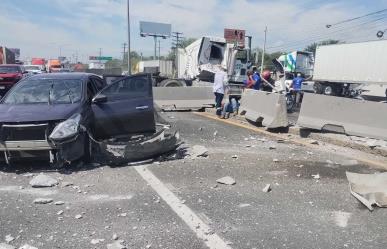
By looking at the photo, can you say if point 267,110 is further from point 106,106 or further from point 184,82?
point 184,82

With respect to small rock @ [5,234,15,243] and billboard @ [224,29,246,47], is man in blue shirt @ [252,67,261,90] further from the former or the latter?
small rock @ [5,234,15,243]

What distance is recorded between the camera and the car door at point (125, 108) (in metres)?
7.70

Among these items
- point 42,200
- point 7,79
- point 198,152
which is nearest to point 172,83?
point 7,79

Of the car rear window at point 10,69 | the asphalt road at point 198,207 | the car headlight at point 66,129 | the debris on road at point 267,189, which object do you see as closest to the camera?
the asphalt road at point 198,207

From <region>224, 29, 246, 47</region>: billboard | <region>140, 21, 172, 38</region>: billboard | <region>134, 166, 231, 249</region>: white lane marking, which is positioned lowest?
<region>134, 166, 231, 249</region>: white lane marking

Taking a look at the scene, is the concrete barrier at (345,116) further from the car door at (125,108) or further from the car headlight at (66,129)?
the car headlight at (66,129)

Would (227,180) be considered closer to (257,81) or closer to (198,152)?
(198,152)

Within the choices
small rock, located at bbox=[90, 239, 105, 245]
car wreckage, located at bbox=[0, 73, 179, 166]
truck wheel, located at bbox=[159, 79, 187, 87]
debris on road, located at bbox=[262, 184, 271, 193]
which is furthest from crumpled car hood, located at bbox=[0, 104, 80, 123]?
truck wheel, located at bbox=[159, 79, 187, 87]

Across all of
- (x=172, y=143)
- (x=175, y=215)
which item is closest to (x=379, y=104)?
(x=172, y=143)

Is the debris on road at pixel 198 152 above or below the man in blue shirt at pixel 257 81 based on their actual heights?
below

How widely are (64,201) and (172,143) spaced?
285cm

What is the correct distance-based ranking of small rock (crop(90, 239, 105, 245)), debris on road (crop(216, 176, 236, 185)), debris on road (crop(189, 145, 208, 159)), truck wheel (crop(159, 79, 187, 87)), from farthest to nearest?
1. truck wheel (crop(159, 79, 187, 87))
2. debris on road (crop(189, 145, 208, 159))
3. debris on road (crop(216, 176, 236, 185))
4. small rock (crop(90, 239, 105, 245))

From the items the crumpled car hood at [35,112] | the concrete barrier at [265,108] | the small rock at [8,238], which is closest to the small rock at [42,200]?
the small rock at [8,238]

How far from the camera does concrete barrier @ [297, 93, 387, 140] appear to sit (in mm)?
8766
